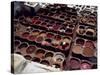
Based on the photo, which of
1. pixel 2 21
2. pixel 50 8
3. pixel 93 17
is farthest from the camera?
pixel 93 17

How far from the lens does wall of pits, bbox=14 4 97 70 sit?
150cm

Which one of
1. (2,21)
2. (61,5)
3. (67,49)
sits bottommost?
(67,49)

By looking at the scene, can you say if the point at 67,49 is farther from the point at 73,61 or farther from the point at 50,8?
the point at 50,8

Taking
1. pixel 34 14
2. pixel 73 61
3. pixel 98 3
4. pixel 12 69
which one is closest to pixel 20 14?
pixel 34 14

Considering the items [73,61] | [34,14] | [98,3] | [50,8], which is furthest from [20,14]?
[98,3]

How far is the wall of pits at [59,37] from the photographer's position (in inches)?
58.9

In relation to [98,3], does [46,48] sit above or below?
below

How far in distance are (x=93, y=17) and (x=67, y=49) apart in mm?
333

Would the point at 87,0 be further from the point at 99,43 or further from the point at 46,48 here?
the point at 46,48

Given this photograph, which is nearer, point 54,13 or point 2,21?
point 2,21

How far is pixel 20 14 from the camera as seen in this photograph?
1.48 meters

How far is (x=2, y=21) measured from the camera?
1444mm

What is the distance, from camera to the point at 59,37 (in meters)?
1.57

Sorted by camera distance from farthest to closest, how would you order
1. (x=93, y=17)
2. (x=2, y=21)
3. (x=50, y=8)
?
(x=93, y=17) < (x=50, y=8) < (x=2, y=21)
